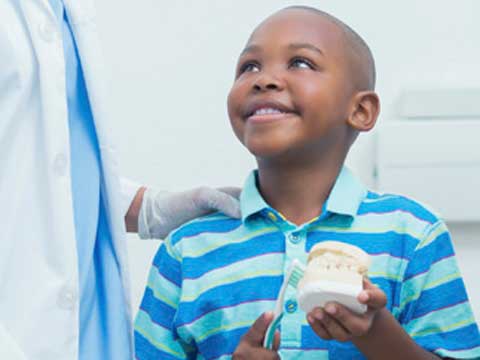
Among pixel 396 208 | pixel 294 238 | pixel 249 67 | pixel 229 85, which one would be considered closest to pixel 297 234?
pixel 294 238

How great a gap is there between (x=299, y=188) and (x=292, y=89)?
0.13 meters

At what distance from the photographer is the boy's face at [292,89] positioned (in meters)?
0.98

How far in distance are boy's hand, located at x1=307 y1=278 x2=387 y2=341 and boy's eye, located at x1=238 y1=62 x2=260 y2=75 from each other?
353 mm

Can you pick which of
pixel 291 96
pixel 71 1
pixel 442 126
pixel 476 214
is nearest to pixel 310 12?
pixel 291 96

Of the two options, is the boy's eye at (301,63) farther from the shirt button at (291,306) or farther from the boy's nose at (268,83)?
the shirt button at (291,306)

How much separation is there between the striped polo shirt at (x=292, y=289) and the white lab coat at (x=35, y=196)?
18 cm

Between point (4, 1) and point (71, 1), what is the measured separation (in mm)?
91

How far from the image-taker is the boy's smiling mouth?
0.98 m

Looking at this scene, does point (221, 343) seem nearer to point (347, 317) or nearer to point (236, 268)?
point (236, 268)

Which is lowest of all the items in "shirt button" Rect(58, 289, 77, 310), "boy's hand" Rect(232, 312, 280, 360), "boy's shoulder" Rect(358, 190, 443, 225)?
"boy's hand" Rect(232, 312, 280, 360)

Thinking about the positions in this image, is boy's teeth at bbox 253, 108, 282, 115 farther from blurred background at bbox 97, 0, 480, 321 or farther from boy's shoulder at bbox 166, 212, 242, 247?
blurred background at bbox 97, 0, 480, 321

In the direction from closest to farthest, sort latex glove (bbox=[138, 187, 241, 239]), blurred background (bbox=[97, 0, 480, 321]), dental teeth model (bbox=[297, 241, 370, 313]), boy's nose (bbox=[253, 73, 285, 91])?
dental teeth model (bbox=[297, 241, 370, 313])
boy's nose (bbox=[253, 73, 285, 91])
latex glove (bbox=[138, 187, 241, 239])
blurred background (bbox=[97, 0, 480, 321])

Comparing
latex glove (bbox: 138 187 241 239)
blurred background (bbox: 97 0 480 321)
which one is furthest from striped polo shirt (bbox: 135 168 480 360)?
blurred background (bbox: 97 0 480 321)

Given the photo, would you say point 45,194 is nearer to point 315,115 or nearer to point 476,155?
point 315,115
